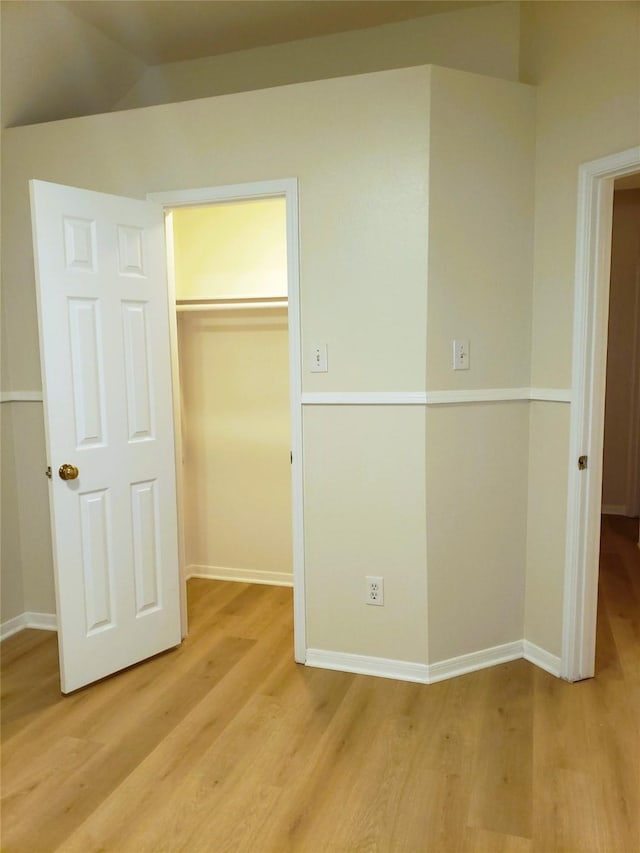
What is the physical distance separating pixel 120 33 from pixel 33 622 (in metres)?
2.96

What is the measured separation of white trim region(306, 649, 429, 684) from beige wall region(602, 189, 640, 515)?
124 inches

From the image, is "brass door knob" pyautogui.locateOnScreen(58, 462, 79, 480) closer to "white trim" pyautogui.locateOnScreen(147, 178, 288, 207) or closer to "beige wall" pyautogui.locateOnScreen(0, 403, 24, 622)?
"beige wall" pyautogui.locateOnScreen(0, 403, 24, 622)

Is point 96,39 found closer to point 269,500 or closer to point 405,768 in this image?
point 269,500

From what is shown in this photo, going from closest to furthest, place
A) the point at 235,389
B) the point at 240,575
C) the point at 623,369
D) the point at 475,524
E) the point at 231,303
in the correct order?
the point at 475,524 < the point at 231,303 < the point at 235,389 < the point at 240,575 < the point at 623,369

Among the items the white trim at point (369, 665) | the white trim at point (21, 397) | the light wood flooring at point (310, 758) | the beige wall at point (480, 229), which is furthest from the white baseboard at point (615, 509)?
the white trim at point (21, 397)

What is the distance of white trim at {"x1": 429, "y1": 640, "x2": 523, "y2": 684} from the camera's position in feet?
8.43

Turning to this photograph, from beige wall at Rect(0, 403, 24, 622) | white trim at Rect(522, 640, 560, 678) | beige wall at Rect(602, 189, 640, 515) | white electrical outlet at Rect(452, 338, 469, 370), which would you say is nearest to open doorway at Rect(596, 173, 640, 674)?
beige wall at Rect(602, 189, 640, 515)

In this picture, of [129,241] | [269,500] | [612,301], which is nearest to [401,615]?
[269,500]

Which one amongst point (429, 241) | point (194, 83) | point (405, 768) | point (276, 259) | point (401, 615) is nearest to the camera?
point (405, 768)

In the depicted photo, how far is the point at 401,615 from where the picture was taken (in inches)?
101

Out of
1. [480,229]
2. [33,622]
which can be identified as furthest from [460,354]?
[33,622]

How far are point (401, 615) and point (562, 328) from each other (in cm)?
137

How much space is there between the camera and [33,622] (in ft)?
10.4

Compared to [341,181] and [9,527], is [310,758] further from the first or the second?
[341,181]
